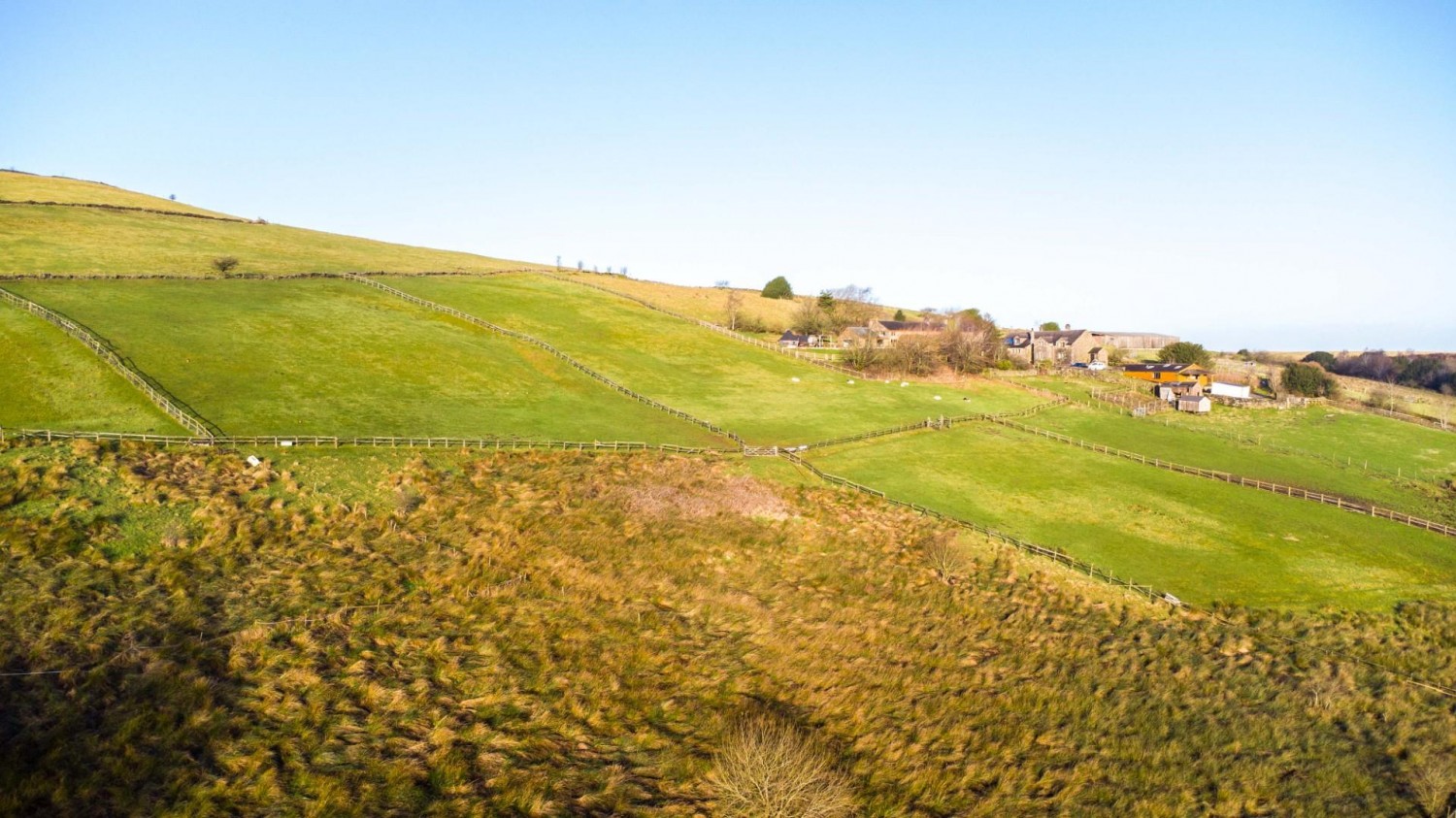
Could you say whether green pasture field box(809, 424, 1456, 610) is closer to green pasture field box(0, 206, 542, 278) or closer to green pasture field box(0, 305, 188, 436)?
green pasture field box(0, 305, 188, 436)

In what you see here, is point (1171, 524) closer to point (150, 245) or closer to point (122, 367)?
point (122, 367)

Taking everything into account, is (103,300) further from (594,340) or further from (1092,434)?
(1092,434)

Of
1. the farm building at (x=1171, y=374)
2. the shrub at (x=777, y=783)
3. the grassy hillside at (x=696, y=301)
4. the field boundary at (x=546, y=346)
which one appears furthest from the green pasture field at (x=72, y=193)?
the farm building at (x=1171, y=374)

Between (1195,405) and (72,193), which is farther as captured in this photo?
(72,193)

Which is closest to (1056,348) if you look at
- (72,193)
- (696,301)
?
(696,301)

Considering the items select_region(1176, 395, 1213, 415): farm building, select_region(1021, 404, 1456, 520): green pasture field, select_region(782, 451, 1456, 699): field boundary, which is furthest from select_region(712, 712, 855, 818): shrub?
select_region(1176, 395, 1213, 415): farm building
